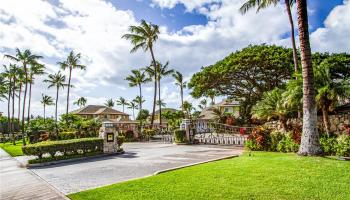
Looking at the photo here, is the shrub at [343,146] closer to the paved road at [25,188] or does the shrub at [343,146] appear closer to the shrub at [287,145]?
the shrub at [287,145]

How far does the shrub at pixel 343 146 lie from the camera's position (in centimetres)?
1035

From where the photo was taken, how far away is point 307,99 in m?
10.4

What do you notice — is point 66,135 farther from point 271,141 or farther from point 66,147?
point 271,141

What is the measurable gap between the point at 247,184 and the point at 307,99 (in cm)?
560

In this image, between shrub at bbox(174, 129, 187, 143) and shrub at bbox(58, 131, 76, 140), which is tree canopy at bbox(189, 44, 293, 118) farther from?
shrub at bbox(58, 131, 76, 140)

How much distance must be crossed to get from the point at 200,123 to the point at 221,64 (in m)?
7.16

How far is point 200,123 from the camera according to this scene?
23.9m

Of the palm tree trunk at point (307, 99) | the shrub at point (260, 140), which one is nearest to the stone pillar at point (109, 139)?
the shrub at point (260, 140)

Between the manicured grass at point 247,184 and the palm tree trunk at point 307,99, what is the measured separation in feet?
4.98

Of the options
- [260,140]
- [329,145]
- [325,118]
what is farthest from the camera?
[260,140]

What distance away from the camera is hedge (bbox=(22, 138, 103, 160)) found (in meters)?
13.1

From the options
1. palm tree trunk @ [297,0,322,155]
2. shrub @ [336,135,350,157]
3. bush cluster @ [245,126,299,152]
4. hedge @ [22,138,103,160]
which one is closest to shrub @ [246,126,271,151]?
bush cluster @ [245,126,299,152]

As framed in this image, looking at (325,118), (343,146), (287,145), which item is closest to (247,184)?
(343,146)

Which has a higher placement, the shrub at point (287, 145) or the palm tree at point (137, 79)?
the palm tree at point (137, 79)
